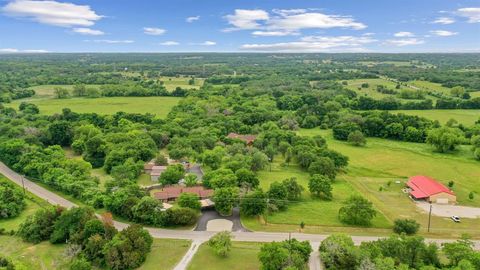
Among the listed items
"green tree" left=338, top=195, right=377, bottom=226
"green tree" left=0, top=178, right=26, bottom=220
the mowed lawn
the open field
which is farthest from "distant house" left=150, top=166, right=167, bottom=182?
the open field

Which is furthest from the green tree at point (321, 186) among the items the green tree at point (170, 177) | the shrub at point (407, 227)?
the green tree at point (170, 177)

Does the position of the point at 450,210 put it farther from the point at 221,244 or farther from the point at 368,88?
the point at 368,88

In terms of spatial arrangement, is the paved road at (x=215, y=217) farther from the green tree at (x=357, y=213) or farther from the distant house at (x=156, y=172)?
the distant house at (x=156, y=172)

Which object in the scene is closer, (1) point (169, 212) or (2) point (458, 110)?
(1) point (169, 212)

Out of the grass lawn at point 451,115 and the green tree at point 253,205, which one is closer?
the green tree at point 253,205

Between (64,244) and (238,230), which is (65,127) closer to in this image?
(64,244)

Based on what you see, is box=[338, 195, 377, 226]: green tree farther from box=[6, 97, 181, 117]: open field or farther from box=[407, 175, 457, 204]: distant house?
box=[6, 97, 181, 117]: open field

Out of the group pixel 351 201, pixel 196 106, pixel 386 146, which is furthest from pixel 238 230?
pixel 196 106
